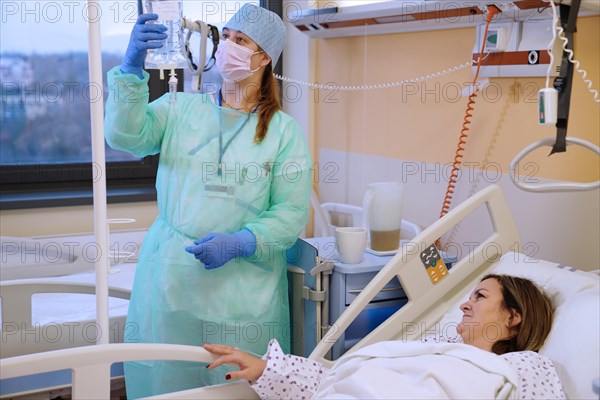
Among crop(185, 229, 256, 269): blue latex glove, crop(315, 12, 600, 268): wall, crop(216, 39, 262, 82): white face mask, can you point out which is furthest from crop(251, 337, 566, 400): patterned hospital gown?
crop(216, 39, 262, 82): white face mask

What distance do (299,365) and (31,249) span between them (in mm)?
1736

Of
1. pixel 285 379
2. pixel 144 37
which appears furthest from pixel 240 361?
pixel 144 37

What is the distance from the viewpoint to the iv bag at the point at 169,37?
7.22 feet

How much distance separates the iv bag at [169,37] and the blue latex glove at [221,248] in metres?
0.51

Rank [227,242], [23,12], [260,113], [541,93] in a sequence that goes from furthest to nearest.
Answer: [23,12] → [260,113] → [227,242] → [541,93]

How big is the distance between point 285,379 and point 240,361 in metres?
0.12

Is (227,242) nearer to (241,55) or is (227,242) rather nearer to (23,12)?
(241,55)

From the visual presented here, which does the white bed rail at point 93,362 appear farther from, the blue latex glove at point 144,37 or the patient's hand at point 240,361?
the blue latex glove at point 144,37

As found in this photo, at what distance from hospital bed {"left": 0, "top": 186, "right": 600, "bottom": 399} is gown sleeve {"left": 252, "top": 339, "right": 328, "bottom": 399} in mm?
57

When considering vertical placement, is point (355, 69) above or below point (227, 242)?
above

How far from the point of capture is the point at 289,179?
7.77 ft

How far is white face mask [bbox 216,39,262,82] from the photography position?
236 centimetres

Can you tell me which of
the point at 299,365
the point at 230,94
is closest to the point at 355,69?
the point at 230,94

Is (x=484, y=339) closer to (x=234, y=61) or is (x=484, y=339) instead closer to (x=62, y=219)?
(x=234, y=61)
